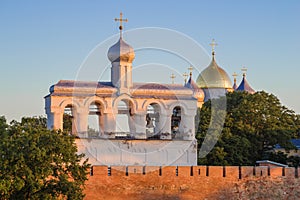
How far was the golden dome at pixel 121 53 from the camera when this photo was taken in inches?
1271

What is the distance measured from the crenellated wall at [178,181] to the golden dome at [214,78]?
22128mm

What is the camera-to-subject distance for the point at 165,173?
28.8 m

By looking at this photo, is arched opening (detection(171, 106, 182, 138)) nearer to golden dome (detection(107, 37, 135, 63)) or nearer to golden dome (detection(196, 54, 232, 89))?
golden dome (detection(107, 37, 135, 63))

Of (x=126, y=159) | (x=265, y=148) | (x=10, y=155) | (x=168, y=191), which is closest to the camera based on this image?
(x=10, y=155)

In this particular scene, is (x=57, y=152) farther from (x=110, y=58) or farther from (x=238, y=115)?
(x=238, y=115)

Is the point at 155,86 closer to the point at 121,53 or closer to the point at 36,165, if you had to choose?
the point at 121,53

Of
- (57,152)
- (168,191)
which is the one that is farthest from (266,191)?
(57,152)

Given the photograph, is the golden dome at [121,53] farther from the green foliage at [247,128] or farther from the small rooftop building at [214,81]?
the small rooftop building at [214,81]

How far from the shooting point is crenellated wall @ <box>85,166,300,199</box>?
28062mm

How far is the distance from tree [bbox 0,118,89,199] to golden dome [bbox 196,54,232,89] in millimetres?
27333

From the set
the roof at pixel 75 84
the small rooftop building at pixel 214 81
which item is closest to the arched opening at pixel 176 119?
the roof at pixel 75 84

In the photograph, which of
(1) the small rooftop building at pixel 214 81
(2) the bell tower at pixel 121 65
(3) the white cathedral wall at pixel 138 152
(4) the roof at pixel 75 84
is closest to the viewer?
(3) the white cathedral wall at pixel 138 152

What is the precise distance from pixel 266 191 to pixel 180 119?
5.12 meters

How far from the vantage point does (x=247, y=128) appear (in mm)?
36969
